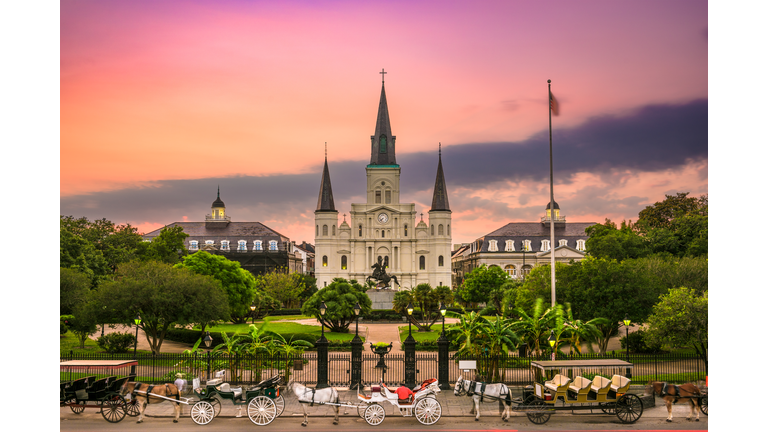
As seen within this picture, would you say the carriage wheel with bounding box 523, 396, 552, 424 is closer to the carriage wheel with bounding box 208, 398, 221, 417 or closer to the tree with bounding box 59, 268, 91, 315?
the carriage wheel with bounding box 208, 398, 221, 417

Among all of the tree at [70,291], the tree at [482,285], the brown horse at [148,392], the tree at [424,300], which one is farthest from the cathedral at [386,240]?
the brown horse at [148,392]

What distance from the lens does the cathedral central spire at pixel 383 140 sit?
325ft

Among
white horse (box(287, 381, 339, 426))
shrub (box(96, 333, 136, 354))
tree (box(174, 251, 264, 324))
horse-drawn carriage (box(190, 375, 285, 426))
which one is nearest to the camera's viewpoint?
horse-drawn carriage (box(190, 375, 285, 426))

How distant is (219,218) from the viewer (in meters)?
114

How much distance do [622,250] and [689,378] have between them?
34012 millimetres

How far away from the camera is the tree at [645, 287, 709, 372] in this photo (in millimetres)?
19703

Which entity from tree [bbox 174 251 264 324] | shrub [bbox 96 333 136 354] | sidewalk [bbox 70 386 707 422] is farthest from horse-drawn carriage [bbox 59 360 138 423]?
tree [bbox 174 251 264 324]

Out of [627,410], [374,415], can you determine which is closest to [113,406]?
[374,415]

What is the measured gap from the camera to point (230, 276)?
50750mm

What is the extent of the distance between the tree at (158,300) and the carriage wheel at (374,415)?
→ 1616 centimetres

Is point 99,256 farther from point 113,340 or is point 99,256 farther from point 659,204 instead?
point 659,204

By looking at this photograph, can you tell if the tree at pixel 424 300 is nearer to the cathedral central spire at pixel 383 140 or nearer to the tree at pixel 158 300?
the tree at pixel 158 300

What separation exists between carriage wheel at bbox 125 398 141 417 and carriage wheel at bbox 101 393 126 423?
125 millimetres

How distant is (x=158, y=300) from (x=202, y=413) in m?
13.8
